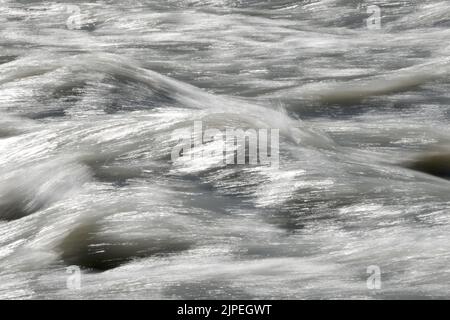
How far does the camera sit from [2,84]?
4129 millimetres

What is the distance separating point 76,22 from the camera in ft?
18.7

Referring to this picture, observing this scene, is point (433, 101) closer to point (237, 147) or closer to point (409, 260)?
point (237, 147)

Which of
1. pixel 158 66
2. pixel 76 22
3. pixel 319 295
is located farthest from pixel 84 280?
pixel 76 22

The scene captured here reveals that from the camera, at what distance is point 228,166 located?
3.14 metres

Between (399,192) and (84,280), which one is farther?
(399,192)

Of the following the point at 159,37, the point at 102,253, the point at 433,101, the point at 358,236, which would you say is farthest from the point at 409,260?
the point at 159,37

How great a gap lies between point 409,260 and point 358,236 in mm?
210

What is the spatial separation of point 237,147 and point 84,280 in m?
0.89

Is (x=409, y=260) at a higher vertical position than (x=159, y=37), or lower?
lower

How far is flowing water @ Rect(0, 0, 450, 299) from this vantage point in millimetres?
2502

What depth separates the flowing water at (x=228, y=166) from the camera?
98.5 inches
